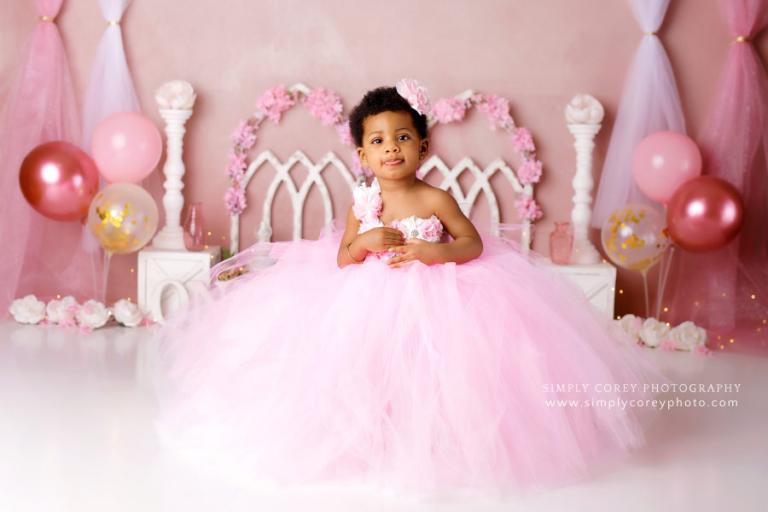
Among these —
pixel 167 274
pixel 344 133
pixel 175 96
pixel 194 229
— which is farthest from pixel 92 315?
pixel 344 133

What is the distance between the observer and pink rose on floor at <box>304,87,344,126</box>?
5.02 metres

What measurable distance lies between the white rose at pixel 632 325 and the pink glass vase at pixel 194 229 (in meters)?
2.21

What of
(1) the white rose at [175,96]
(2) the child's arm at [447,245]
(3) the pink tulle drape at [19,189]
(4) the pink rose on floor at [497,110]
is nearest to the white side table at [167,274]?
(3) the pink tulle drape at [19,189]

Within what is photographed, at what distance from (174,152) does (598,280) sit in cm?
230

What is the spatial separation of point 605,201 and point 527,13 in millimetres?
1087

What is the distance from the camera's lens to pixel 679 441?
315 cm

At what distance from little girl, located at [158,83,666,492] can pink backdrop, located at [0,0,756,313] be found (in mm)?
2003

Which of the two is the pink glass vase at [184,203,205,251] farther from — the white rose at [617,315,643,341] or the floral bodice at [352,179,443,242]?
the white rose at [617,315,643,341]

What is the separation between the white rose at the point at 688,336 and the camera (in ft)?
14.9

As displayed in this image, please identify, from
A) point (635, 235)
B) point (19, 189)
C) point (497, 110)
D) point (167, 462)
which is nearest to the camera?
point (167, 462)

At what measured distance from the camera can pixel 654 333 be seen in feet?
15.0

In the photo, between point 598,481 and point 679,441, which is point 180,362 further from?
point 679,441

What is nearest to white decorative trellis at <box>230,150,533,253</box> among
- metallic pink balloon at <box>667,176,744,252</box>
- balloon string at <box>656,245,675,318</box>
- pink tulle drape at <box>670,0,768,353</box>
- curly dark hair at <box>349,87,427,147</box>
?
balloon string at <box>656,245,675,318</box>

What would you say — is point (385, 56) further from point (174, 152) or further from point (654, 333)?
point (654, 333)
